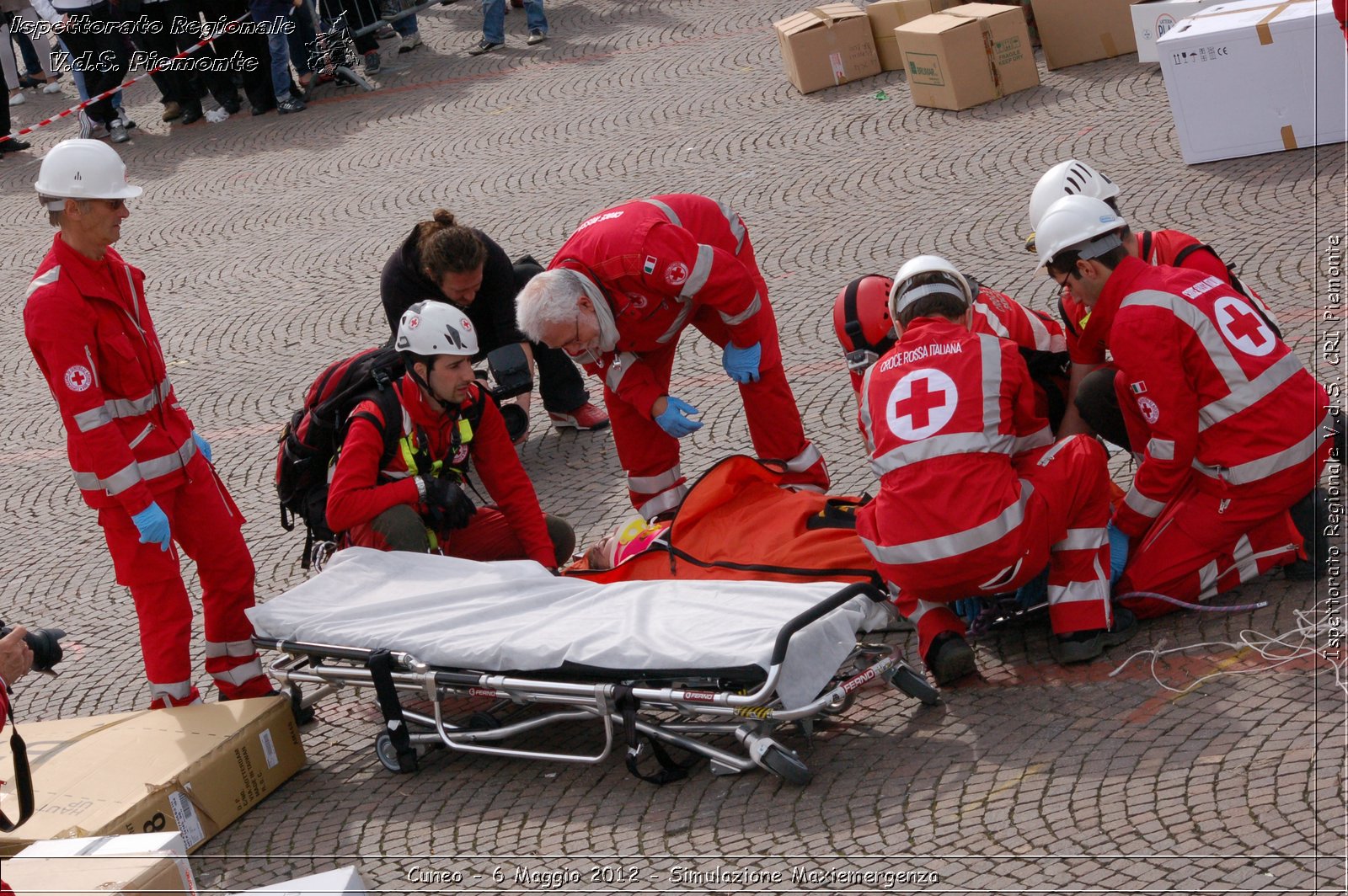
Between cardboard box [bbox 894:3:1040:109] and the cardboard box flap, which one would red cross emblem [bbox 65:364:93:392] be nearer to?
cardboard box [bbox 894:3:1040:109]

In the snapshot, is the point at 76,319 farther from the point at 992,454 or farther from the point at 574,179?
the point at 574,179

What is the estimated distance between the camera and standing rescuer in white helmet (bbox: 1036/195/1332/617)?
14.7ft

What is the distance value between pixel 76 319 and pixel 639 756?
2.50 meters

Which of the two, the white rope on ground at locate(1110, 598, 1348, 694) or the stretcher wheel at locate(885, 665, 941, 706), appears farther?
the stretcher wheel at locate(885, 665, 941, 706)

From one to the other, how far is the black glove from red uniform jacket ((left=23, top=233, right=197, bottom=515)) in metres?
0.92

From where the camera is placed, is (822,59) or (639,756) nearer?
(639,756)

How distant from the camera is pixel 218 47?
14.2m

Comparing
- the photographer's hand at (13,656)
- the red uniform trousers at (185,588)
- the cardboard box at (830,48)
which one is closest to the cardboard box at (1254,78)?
the cardboard box at (830,48)

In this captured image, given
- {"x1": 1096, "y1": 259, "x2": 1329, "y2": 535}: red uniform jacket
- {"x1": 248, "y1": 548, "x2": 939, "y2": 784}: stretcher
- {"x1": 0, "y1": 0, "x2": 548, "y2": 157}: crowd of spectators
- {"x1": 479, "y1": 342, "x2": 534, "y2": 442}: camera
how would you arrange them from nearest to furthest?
{"x1": 248, "y1": 548, "x2": 939, "y2": 784}: stretcher < {"x1": 1096, "y1": 259, "x2": 1329, "y2": 535}: red uniform jacket < {"x1": 479, "y1": 342, "x2": 534, "y2": 442}: camera < {"x1": 0, "y1": 0, "x2": 548, "y2": 157}: crowd of spectators

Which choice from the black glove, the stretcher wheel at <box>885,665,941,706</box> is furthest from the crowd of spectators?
the stretcher wheel at <box>885,665,941,706</box>

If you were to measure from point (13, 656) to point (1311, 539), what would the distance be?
3983mm

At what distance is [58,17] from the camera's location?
1441cm

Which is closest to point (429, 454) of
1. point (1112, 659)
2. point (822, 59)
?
point (1112, 659)

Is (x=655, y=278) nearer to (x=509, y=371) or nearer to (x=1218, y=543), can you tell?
(x=509, y=371)
